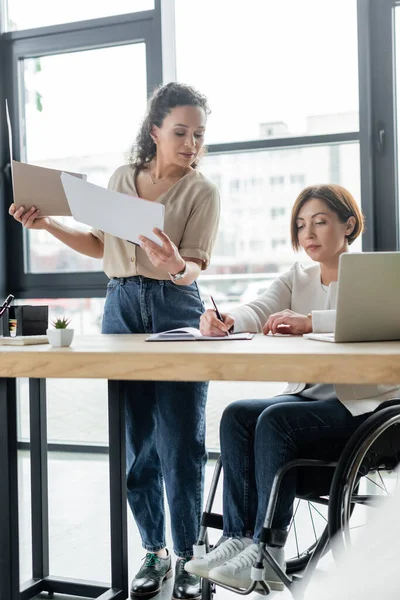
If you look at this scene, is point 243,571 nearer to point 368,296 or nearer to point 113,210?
point 368,296

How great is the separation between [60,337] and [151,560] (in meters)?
0.80

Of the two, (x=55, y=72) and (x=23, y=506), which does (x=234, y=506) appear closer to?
(x=23, y=506)

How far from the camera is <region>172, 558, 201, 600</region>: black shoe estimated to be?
1.89m

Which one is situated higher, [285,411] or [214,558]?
[285,411]

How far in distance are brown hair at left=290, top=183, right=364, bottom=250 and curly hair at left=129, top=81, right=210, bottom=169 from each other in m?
0.42

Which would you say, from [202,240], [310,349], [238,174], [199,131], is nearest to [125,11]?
[238,174]

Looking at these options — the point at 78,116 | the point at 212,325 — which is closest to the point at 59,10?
the point at 78,116

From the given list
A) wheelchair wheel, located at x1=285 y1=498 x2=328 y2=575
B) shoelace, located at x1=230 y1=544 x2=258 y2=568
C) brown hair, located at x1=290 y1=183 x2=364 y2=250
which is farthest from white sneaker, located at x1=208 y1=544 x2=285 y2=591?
brown hair, located at x1=290 y1=183 x2=364 y2=250

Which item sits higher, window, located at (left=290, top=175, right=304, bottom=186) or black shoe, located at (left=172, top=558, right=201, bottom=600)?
window, located at (left=290, top=175, right=304, bottom=186)

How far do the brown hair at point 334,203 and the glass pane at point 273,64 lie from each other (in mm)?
1353

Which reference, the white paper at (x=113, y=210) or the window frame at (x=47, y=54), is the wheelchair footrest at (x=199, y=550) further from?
the window frame at (x=47, y=54)

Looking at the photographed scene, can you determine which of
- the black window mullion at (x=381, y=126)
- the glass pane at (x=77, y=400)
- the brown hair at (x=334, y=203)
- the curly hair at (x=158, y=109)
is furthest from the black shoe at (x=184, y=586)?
the glass pane at (x=77, y=400)

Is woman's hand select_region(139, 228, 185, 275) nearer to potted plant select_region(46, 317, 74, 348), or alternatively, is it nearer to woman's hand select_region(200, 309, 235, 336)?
woman's hand select_region(200, 309, 235, 336)

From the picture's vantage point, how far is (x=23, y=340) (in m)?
1.69
